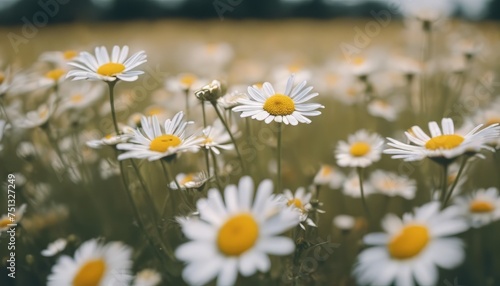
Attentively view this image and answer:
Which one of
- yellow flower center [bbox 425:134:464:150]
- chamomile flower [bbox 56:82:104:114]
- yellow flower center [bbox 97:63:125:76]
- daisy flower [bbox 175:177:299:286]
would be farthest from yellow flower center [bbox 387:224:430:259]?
chamomile flower [bbox 56:82:104:114]

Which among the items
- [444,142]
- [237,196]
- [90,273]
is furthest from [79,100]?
[444,142]

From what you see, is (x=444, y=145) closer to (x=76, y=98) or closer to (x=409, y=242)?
(x=409, y=242)

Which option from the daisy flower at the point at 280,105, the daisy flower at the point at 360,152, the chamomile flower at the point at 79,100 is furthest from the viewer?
the chamomile flower at the point at 79,100

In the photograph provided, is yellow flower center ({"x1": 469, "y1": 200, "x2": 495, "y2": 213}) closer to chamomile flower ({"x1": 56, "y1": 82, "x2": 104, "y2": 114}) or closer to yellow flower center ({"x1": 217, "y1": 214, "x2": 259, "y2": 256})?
→ yellow flower center ({"x1": 217, "y1": 214, "x2": 259, "y2": 256})

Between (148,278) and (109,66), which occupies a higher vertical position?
(109,66)

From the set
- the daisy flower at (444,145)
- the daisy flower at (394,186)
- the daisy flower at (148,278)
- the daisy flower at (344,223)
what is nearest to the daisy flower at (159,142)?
the daisy flower at (148,278)

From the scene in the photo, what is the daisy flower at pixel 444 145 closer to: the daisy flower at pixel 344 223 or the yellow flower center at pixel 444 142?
the yellow flower center at pixel 444 142
